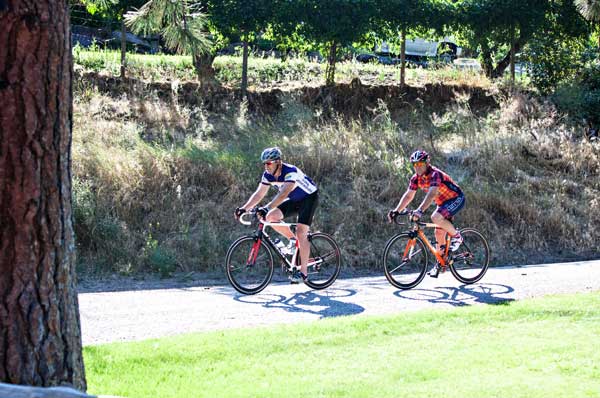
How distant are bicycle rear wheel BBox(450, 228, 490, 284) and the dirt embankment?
267 inches

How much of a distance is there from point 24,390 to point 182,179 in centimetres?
1165

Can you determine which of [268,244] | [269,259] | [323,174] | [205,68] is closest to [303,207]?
[268,244]

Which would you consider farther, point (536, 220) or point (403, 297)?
point (536, 220)

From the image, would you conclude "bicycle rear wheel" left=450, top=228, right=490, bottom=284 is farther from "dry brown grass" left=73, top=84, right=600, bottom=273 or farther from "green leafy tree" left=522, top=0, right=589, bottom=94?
"green leafy tree" left=522, top=0, right=589, bottom=94

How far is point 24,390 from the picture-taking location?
406cm

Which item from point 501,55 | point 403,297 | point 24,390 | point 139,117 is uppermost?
point 501,55

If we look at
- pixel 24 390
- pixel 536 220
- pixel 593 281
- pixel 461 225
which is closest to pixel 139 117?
pixel 461 225

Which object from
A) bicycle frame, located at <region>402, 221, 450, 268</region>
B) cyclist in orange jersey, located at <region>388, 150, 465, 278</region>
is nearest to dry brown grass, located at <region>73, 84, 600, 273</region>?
bicycle frame, located at <region>402, 221, 450, 268</region>

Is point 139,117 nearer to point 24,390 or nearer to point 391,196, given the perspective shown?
point 391,196

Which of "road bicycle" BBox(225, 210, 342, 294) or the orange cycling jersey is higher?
the orange cycling jersey

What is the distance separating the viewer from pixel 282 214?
1184 cm

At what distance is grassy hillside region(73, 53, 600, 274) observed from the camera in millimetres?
14547

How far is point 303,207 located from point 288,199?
25cm

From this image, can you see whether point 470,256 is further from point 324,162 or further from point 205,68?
point 205,68
